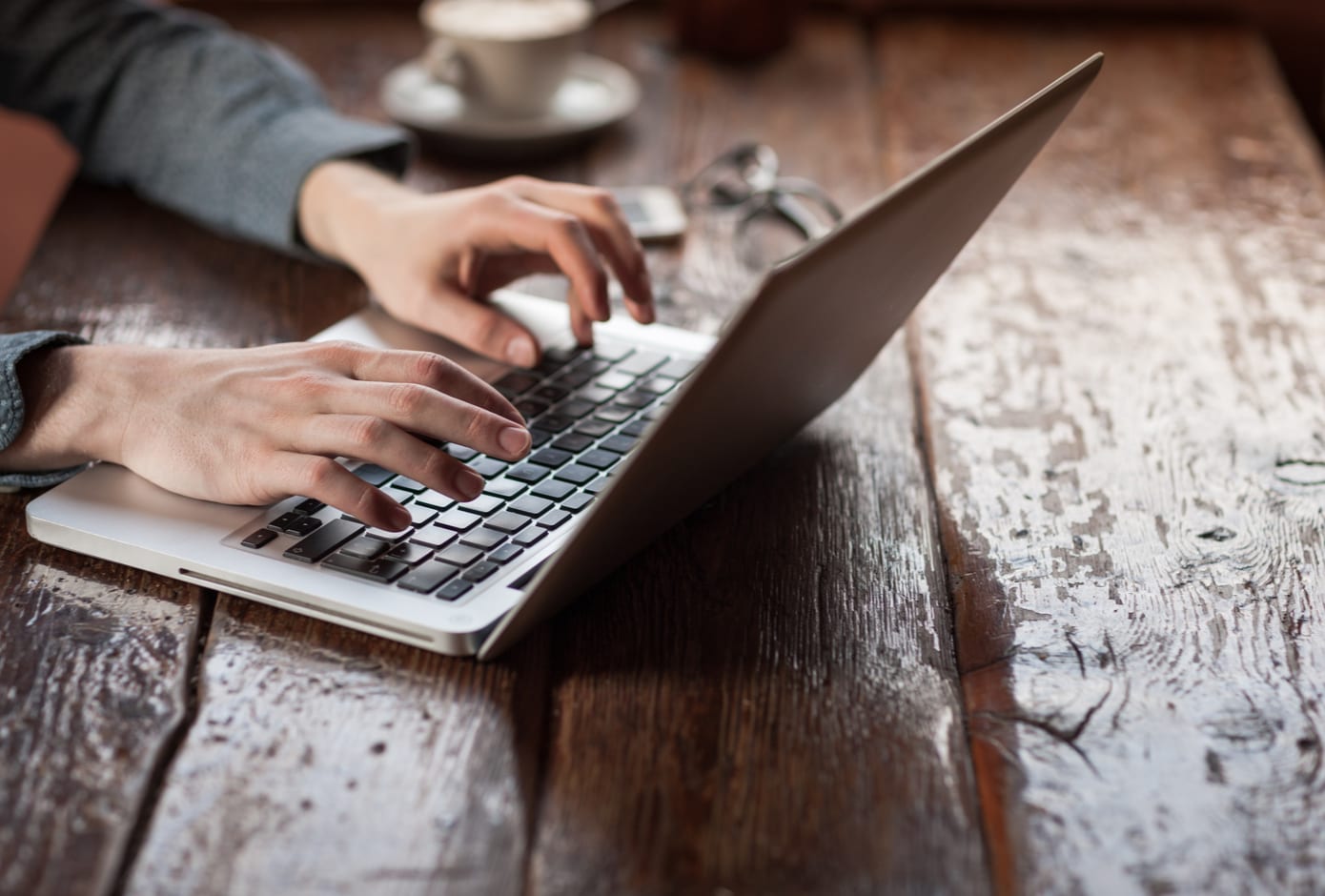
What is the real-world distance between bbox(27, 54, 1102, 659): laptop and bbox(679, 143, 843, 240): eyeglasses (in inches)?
14.6

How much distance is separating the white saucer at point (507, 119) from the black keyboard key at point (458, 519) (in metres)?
0.65

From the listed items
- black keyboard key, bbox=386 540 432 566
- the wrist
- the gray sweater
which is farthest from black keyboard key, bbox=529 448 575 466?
the gray sweater

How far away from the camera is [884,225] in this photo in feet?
1.80

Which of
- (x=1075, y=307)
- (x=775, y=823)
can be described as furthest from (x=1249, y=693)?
(x=1075, y=307)

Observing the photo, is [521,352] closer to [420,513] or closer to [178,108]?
[420,513]

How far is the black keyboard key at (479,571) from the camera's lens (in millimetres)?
588

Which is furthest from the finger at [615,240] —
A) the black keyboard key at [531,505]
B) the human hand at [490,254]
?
the black keyboard key at [531,505]

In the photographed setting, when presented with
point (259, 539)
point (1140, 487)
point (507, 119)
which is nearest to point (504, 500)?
point (259, 539)

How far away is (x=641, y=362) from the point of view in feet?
2.70

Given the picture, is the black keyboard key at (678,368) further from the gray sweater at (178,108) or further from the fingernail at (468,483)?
the gray sweater at (178,108)

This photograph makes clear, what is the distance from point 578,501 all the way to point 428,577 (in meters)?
0.10

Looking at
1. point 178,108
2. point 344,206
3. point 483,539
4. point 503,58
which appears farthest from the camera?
point 503,58

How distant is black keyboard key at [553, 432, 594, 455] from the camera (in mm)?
709

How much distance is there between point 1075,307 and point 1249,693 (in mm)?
452
